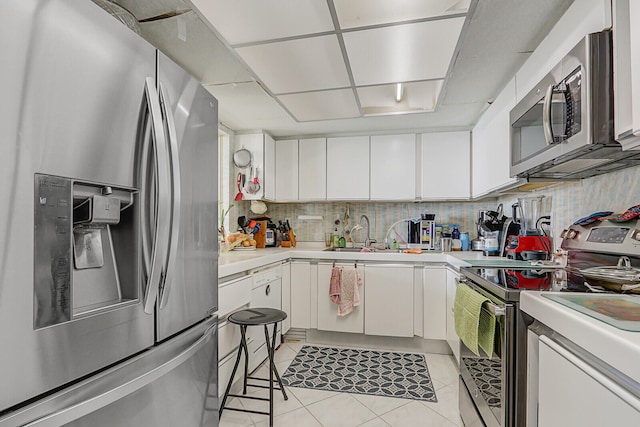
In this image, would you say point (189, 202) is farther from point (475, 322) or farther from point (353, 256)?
point (353, 256)

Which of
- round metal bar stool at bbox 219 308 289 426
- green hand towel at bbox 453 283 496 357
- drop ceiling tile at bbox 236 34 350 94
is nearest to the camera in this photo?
green hand towel at bbox 453 283 496 357

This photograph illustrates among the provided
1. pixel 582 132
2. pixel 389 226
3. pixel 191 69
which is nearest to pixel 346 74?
pixel 191 69

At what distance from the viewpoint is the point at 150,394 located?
3.07 ft

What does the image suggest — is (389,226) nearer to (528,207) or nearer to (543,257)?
(528,207)

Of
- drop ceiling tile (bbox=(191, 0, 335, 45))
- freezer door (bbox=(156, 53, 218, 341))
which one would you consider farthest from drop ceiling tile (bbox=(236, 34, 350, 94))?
freezer door (bbox=(156, 53, 218, 341))

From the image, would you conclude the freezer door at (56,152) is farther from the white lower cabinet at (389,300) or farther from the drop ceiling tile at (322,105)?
the white lower cabinet at (389,300)

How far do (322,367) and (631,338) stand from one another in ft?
7.62

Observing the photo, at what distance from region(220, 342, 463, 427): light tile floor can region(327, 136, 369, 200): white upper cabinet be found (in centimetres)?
188

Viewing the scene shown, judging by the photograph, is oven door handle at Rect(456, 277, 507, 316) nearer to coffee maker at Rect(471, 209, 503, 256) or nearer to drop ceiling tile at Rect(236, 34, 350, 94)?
drop ceiling tile at Rect(236, 34, 350, 94)

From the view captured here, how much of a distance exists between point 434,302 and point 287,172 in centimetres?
196

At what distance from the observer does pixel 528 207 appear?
8.68ft

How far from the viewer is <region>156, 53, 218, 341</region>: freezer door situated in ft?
3.20

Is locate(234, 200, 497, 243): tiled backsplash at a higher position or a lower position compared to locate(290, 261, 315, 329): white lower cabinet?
higher

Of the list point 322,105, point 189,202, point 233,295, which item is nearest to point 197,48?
point 322,105
